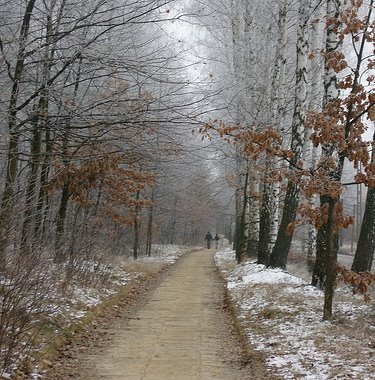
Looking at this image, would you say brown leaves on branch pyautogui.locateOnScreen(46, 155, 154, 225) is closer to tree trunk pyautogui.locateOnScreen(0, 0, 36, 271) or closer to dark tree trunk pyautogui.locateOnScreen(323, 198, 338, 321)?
tree trunk pyautogui.locateOnScreen(0, 0, 36, 271)

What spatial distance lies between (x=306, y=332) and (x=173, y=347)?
188cm

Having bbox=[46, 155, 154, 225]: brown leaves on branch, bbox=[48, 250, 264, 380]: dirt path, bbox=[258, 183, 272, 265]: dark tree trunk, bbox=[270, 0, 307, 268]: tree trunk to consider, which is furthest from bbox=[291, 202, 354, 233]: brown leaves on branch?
bbox=[258, 183, 272, 265]: dark tree trunk

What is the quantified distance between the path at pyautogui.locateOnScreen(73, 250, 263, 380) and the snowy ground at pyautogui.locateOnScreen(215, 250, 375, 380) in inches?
17.9

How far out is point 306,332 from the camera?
7.33m

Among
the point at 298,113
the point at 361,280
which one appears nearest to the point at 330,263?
the point at 361,280

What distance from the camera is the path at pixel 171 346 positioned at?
610 centimetres

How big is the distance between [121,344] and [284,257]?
7.88 meters

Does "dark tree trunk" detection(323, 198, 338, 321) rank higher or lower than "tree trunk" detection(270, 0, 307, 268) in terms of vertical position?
lower

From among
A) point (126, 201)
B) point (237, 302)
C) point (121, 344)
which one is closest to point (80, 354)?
point (121, 344)

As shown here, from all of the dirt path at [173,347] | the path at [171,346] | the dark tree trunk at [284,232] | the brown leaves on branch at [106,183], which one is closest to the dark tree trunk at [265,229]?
the dark tree trunk at [284,232]

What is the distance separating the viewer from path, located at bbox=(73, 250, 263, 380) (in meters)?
6.10

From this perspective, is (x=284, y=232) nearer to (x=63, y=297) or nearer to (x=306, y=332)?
(x=306, y=332)

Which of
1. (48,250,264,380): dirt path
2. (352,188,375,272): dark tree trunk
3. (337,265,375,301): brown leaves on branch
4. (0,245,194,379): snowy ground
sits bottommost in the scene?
(48,250,264,380): dirt path

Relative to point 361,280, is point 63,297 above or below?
below
